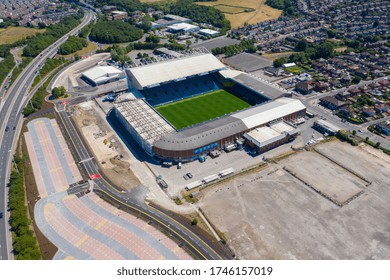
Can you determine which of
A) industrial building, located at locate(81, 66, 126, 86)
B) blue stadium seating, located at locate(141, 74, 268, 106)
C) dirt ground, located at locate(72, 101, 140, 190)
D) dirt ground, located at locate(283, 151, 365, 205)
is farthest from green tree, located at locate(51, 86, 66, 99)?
dirt ground, located at locate(283, 151, 365, 205)

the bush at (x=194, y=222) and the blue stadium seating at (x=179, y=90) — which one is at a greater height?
the blue stadium seating at (x=179, y=90)

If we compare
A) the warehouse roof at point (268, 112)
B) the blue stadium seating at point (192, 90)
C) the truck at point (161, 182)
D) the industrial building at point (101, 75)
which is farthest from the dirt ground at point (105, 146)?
the warehouse roof at point (268, 112)

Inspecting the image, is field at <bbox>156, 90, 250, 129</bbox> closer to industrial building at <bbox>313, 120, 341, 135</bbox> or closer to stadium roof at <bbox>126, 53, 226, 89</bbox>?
stadium roof at <bbox>126, 53, 226, 89</bbox>

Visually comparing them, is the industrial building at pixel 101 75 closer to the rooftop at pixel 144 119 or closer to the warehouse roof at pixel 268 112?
the rooftop at pixel 144 119

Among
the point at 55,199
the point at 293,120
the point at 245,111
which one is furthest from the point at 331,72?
the point at 55,199

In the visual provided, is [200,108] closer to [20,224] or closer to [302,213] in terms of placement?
[302,213]

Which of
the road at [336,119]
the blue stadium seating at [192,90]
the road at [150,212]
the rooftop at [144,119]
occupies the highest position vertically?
the rooftop at [144,119]

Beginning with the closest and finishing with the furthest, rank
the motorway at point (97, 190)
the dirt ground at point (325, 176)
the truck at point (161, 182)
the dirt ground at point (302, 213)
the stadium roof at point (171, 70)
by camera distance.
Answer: the dirt ground at point (302, 213)
the motorway at point (97, 190)
the dirt ground at point (325, 176)
the truck at point (161, 182)
the stadium roof at point (171, 70)

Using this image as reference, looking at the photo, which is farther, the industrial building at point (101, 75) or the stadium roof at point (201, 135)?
the industrial building at point (101, 75)
